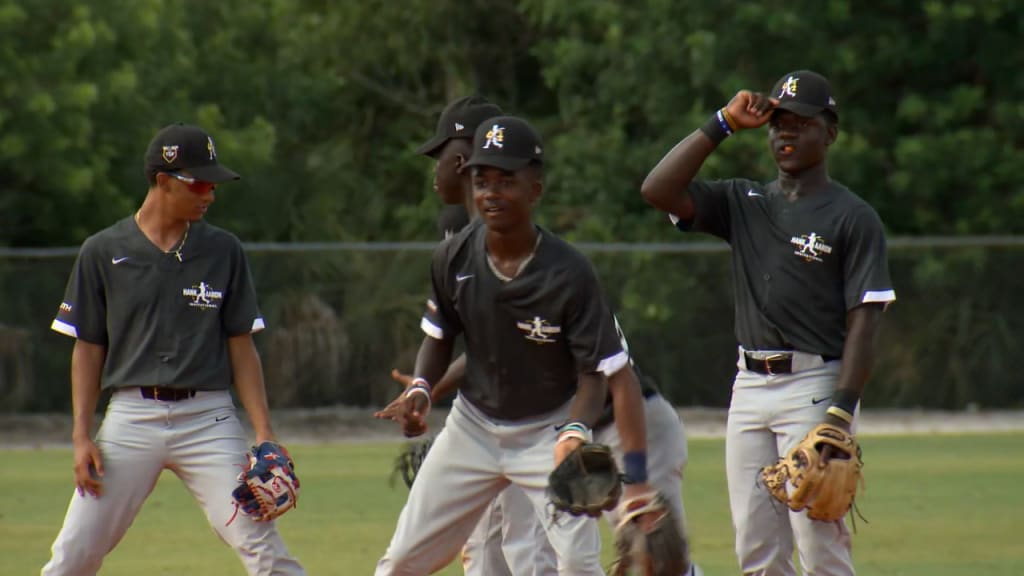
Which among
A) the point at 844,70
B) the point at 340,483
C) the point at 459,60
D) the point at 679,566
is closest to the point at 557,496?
the point at 679,566

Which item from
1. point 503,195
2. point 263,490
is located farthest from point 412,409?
point 503,195

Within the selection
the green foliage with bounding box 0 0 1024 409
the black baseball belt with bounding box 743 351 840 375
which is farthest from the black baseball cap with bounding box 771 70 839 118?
the green foliage with bounding box 0 0 1024 409

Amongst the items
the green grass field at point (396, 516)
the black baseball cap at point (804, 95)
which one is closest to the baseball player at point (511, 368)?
the black baseball cap at point (804, 95)

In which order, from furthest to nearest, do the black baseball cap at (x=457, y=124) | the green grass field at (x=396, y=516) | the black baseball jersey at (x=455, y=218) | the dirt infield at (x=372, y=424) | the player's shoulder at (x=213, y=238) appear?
the dirt infield at (x=372, y=424), the green grass field at (x=396, y=516), the black baseball jersey at (x=455, y=218), the black baseball cap at (x=457, y=124), the player's shoulder at (x=213, y=238)

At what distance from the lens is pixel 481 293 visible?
6.17 m

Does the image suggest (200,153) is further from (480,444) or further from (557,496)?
(557,496)

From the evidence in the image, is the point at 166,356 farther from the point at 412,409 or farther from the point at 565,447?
the point at 565,447

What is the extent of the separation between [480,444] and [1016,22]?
20.7m

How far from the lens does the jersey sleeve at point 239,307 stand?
6809 mm

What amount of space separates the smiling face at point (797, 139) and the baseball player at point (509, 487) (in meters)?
1.09

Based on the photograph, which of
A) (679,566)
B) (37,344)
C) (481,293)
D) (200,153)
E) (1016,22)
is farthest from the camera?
(1016,22)

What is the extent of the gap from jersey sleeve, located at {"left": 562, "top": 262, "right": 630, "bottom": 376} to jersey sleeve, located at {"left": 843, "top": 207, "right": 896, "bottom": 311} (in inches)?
42.4

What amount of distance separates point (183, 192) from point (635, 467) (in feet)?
7.17

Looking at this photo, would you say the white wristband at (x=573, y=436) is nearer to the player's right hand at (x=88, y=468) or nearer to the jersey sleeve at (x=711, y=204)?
the jersey sleeve at (x=711, y=204)
